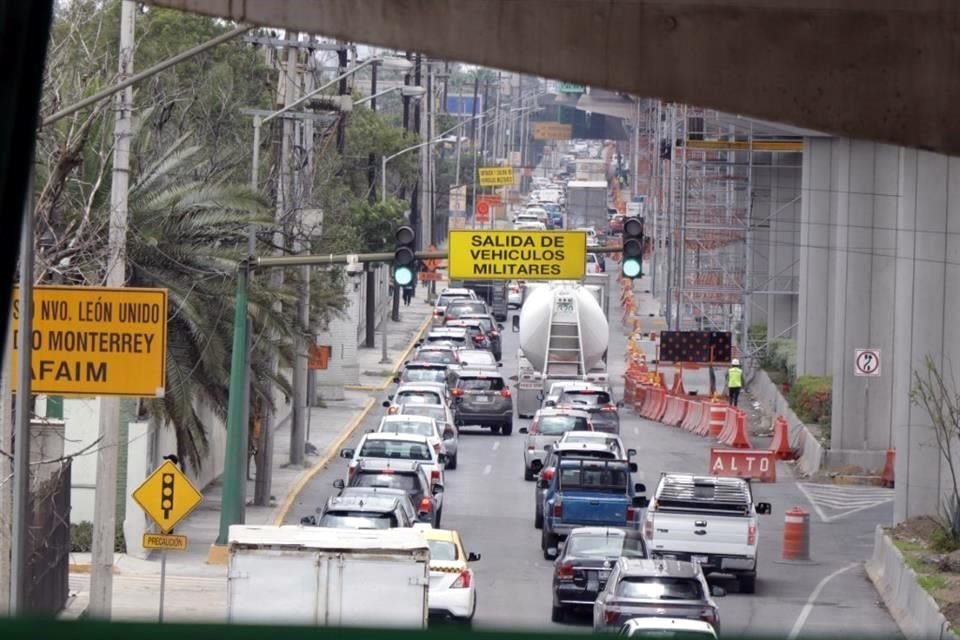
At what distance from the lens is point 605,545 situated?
75.8ft

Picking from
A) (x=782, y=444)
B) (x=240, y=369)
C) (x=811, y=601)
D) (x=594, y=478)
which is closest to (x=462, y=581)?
(x=811, y=601)

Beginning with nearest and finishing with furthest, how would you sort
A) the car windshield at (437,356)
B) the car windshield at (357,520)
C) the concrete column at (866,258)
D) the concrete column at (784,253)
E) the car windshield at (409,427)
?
the car windshield at (357,520), the car windshield at (409,427), the concrete column at (866,258), the car windshield at (437,356), the concrete column at (784,253)

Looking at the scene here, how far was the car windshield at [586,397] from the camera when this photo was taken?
145 feet

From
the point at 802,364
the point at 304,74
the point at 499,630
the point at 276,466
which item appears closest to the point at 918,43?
the point at 499,630

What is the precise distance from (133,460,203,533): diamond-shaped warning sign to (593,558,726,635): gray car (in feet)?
15.4

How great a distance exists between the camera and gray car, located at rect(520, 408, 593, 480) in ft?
124

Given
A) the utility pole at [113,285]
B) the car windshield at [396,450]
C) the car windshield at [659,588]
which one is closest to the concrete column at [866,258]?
the car windshield at [396,450]

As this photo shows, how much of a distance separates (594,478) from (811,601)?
5.05 meters

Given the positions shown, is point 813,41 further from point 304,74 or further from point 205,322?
point 304,74

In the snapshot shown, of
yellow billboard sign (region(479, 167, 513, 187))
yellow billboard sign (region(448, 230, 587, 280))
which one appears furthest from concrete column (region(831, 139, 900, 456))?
yellow billboard sign (region(479, 167, 513, 187))

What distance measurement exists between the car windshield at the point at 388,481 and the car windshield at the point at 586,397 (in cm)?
1570

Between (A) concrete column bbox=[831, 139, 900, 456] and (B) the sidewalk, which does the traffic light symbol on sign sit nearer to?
(B) the sidewalk

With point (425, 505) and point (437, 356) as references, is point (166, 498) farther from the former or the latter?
point (437, 356)

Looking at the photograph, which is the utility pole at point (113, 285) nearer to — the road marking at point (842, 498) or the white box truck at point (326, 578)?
the white box truck at point (326, 578)
